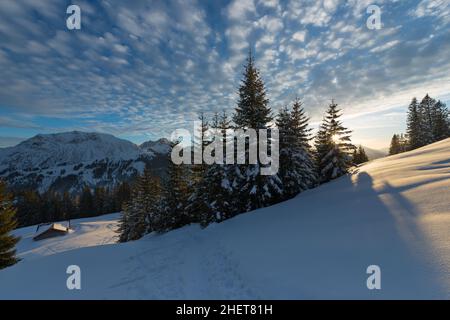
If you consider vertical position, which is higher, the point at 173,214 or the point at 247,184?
the point at 247,184

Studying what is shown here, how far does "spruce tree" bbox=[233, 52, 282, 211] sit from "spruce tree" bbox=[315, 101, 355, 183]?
9336 millimetres

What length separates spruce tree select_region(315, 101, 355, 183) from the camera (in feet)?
80.5

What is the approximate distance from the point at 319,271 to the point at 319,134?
23.6m

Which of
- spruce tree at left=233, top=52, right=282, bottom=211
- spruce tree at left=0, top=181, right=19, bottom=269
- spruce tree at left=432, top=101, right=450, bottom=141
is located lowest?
spruce tree at left=0, top=181, right=19, bottom=269

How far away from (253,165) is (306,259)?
1135 cm

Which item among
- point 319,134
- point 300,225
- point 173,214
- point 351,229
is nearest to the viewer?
point 351,229

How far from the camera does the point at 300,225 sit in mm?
10703

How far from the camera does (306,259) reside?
7.50 m

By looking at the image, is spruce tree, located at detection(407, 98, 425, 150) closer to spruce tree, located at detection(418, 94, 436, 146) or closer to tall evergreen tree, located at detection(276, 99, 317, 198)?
spruce tree, located at detection(418, 94, 436, 146)

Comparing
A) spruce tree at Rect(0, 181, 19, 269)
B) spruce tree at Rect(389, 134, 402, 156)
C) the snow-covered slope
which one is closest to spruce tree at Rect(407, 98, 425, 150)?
spruce tree at Rect(389, 134, 402, 156)

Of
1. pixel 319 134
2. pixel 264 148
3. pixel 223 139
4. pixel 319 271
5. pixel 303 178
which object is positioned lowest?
pixel 319 271

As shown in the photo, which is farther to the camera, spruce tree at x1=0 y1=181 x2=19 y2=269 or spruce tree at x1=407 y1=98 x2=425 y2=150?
spruce tree at x1=407 y1=98 x2=425 y2=150
